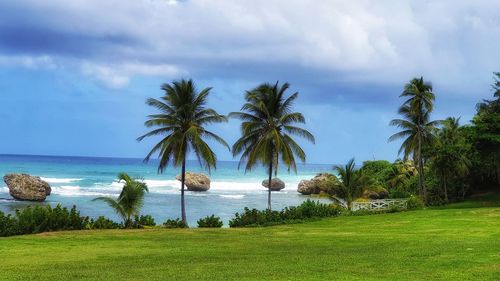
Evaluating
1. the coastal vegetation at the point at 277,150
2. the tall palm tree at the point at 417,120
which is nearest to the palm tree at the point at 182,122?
the coastal vegetation at the point at 277,150

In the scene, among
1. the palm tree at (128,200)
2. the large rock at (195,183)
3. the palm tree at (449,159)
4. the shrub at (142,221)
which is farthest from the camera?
the large rock at (195,183)

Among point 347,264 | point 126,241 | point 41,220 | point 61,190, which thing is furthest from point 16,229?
point 61,190

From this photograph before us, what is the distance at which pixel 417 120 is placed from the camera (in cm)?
4684

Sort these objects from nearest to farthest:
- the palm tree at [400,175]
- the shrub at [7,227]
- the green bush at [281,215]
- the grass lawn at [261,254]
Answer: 1. the grass lawn at [261,254]
2. the shrub at [7,227]
3. the green bush at [281,215]
4. the palm tree at [400,175]

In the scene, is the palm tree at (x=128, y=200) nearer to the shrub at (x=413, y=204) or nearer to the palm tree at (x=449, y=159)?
the shrub at (x=413, y=204)

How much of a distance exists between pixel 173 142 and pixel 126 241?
445 inches

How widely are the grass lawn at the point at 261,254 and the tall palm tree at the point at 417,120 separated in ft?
69.5

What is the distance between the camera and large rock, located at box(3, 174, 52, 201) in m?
56.3

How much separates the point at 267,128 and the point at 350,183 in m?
8.53

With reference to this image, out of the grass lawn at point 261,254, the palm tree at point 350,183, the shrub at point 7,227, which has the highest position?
the palm tree at point 350,183

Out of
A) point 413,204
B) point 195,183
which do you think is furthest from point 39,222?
point 195,183

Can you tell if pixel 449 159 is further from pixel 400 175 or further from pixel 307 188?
pixel 307 188

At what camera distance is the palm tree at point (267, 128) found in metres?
34.2

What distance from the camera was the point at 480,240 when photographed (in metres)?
18.2
